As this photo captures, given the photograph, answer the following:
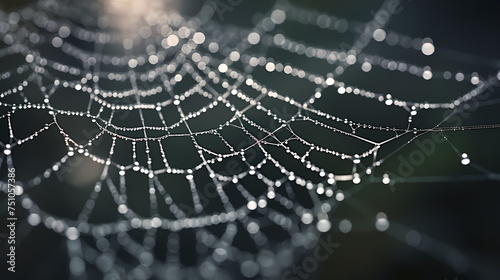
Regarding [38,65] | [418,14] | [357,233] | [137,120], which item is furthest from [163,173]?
[418,14]

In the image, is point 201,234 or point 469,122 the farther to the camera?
point 201,234

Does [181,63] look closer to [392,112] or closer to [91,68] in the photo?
[91,68]

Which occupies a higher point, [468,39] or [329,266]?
[468,39]

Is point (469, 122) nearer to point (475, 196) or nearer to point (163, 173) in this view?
point (475, 196)

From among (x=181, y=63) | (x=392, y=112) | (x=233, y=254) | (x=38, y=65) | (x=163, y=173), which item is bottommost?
(x=233, y=254)

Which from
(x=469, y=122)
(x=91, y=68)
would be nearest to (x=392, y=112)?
(x=469, y=122)

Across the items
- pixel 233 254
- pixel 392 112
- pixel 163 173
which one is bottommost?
pixel 233 254
